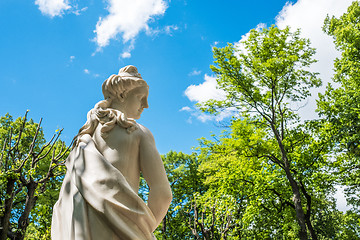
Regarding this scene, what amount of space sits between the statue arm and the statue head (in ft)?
1.48

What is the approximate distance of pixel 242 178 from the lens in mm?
15156

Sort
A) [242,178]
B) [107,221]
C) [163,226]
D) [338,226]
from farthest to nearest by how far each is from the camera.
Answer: [338,226]
[163,226]
[242,178]
[107,221]

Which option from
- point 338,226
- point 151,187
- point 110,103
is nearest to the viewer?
point 151,187

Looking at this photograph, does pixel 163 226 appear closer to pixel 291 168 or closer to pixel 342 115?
pixel 291 168

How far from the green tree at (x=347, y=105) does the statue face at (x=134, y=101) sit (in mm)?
13863

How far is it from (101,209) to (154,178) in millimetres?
452

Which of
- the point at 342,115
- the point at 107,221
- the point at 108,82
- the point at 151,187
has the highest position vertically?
the point at 342,115

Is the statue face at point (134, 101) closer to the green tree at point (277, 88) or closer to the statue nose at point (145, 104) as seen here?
the statue nose at point (145, 104)

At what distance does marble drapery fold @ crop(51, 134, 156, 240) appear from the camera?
1.73 meters

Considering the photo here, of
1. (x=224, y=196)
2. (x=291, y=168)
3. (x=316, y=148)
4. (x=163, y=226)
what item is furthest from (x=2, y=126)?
(x=316, y=148)

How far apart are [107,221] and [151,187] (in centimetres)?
42

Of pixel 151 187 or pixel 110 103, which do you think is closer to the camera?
pixel 151 187

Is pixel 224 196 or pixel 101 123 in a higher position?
pixel 224 196

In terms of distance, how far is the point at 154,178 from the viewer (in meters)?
2.05
